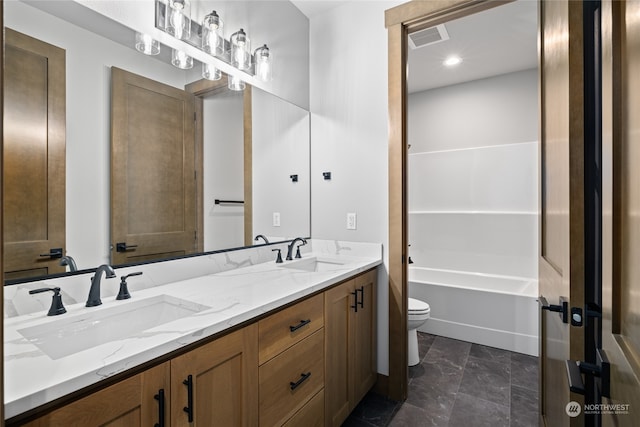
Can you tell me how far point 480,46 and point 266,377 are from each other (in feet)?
9.94

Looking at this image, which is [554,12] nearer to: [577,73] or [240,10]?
[577,73]

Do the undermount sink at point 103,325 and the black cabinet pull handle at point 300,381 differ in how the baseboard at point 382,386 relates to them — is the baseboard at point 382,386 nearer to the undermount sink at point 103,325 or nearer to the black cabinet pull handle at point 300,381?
the black cabinet pull handle at point 300,381

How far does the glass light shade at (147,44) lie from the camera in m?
1.32

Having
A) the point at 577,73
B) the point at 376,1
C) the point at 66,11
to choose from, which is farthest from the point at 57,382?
the point at 376,1

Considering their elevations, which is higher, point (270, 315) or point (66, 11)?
point (66, 11)

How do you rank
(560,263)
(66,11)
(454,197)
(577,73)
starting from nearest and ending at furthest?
(577,73)
(560,263)
(66,11)
(454,197)

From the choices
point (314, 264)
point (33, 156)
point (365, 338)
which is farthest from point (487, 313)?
point (33, 156)

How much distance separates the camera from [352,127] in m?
2.16

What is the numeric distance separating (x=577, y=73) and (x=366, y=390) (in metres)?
1.85

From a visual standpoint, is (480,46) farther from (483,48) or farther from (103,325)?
(103,325)

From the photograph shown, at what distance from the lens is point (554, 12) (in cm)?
103

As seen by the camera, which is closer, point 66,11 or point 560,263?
point 560,263

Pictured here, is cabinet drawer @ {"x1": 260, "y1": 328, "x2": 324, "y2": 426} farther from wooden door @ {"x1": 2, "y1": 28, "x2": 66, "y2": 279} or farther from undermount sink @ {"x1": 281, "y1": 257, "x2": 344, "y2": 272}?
wooden door @ {"x1": 2, "y1": 28, "x2": 66, "y2": 279}

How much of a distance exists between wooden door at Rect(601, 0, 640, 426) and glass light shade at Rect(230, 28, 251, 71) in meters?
1.64
